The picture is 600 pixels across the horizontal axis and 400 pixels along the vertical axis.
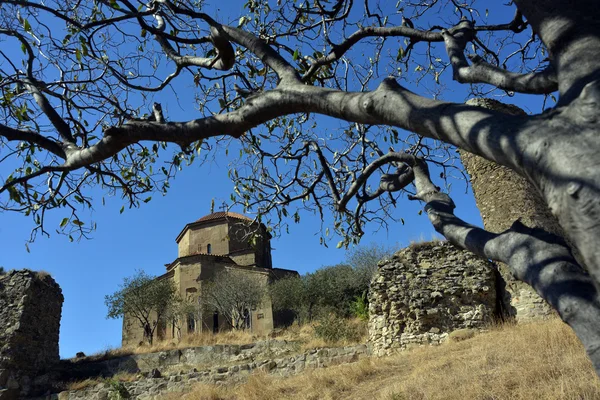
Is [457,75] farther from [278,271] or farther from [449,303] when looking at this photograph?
[278,271]

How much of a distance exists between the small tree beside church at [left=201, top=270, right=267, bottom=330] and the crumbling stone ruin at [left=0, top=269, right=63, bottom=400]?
37.3ft

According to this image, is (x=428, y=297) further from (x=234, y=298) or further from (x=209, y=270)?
(x=209, y=270)

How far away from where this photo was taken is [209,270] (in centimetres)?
3212

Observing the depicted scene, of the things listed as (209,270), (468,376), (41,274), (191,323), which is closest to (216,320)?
(191,323)

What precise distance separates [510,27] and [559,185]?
162 inches

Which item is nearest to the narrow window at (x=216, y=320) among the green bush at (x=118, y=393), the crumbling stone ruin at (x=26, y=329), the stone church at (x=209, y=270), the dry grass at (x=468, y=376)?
the stone church at (x=209, y=270)

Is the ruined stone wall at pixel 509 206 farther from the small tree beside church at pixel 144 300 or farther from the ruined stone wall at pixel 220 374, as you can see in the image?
the small tree beside church at pixel 144 300

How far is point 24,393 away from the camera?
52.3 ft

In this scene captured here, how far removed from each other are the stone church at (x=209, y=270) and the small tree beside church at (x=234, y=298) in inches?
20.0

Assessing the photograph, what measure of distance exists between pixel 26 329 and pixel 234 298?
45.0ft

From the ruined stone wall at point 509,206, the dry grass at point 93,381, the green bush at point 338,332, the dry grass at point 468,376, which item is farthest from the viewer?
the green bush at point 338,332

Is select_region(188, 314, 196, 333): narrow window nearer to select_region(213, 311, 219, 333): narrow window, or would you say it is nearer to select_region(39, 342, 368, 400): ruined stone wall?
select_region(213, 311, 219, 333): narrow window

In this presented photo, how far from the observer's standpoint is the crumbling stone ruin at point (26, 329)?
15.9m

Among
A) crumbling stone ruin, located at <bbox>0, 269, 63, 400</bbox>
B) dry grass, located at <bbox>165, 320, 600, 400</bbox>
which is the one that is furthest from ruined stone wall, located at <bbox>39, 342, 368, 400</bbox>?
dry grass, located at <bbox>165, 320, 600, 400</bbox>
